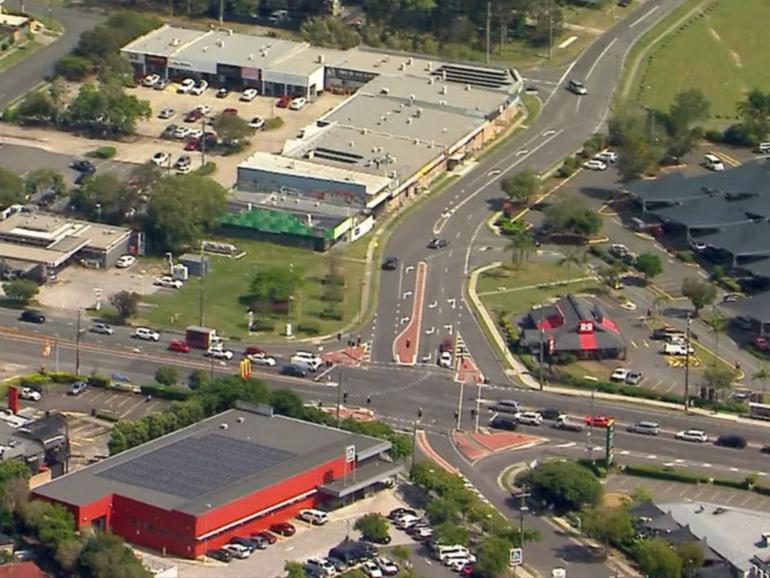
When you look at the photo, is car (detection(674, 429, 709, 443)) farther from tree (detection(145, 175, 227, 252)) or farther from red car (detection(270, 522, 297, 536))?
tree (detection(145, 175, 227, 252))

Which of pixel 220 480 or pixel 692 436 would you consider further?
pixel 692 436

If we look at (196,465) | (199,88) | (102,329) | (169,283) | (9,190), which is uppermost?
(196,465)

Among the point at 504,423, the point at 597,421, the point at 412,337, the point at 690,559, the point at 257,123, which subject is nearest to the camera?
the point at 690,559

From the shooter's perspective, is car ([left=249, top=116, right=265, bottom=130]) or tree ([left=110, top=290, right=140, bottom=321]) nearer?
tree ([left=110, top=290, right=140, bottom=321])

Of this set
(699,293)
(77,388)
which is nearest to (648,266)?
(699,293)

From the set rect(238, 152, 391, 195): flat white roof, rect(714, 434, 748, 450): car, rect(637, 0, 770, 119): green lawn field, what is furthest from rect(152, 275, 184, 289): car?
rect(637, 0, 770, 119): green lawn field

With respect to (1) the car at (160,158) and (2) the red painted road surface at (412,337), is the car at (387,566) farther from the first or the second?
(1) the car at (160,158)

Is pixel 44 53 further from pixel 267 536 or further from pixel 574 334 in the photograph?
pixel 267 536
